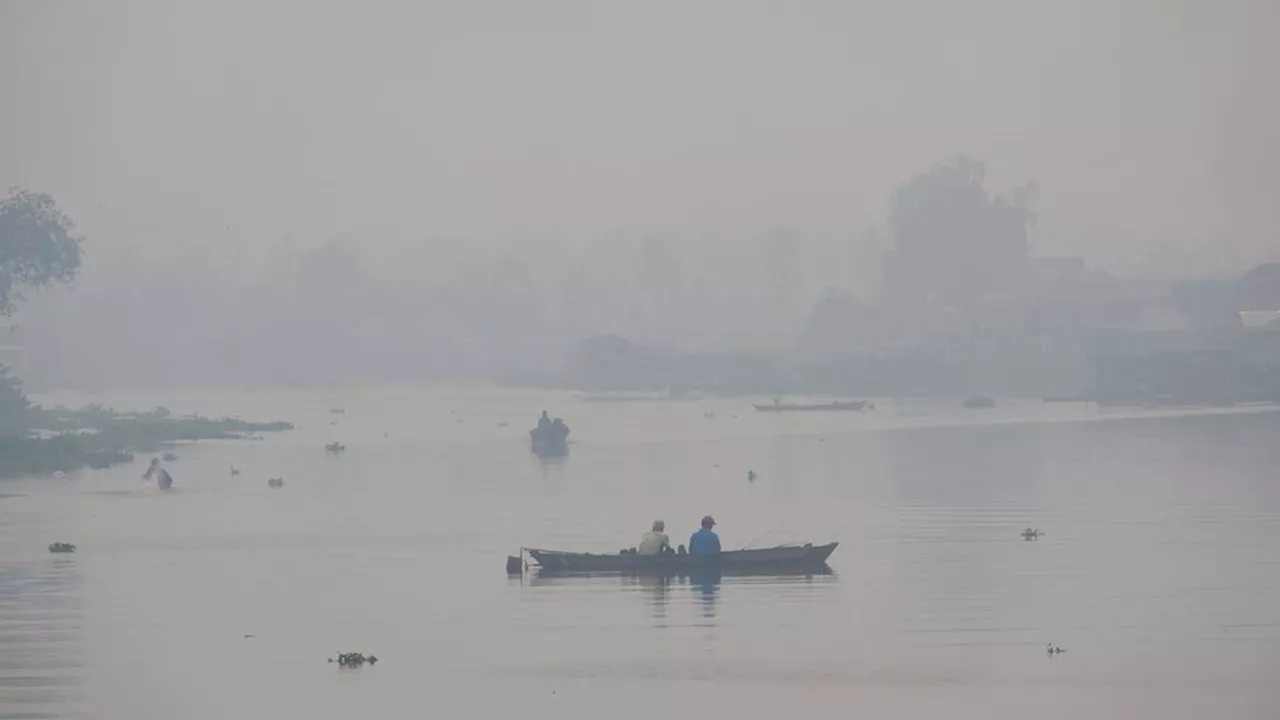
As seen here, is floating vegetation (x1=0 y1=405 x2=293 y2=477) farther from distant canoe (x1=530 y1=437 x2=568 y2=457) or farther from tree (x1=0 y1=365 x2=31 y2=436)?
distant canoe (x1=530 y1=437 x2=568 y2=457)

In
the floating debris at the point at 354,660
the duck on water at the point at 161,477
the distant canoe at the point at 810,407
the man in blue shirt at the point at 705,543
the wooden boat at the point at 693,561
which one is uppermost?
the distant canoe at the point at 810,407

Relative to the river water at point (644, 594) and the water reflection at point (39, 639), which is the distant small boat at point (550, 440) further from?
the water reflection at point (39, 639)

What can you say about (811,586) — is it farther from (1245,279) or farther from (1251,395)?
(1245,279)

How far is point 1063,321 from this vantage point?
522 feet

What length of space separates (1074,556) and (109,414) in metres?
72.6

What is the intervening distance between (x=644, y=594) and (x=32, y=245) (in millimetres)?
60930

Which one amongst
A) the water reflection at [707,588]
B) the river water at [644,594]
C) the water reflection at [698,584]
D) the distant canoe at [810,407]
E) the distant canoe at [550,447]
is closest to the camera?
the river water at [644,594]

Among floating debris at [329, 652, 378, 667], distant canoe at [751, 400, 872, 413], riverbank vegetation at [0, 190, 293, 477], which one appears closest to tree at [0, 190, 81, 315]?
riverbank vegetation at [0, 190, 293, 477]

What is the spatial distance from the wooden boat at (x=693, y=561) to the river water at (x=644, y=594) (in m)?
0.46

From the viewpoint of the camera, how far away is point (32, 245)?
92.7 metres

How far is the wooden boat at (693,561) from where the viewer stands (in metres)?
39.3

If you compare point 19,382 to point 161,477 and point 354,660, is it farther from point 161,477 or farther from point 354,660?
point 354,660

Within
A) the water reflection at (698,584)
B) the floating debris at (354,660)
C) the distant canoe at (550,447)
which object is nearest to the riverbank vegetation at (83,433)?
the distant canoe at (550,447)

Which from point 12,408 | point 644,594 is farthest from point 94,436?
point 644,594
